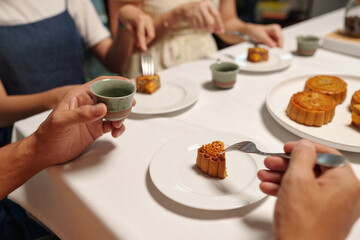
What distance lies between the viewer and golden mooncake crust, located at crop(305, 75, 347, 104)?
99 centimetres

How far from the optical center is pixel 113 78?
2.61ft

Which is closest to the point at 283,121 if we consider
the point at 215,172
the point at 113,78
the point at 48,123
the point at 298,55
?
the point at 215,172

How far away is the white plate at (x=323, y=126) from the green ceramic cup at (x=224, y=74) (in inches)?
6.6

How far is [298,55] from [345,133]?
28.8 inches

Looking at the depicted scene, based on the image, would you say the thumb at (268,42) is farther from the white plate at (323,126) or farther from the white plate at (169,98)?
the white plate at (169,98)

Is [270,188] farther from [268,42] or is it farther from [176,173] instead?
[268,42]

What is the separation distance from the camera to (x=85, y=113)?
0.65 meters

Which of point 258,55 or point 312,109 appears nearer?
point 312,109

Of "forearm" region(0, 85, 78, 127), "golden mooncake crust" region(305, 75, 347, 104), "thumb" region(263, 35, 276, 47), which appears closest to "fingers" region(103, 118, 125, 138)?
"forearm" region(0, 85, 78, 127)

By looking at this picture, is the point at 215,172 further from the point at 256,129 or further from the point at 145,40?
the point at 145,40

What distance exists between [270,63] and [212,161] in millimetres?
849

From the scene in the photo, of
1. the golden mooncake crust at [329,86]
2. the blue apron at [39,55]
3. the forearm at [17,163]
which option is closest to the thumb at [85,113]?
the forearm at [17,163]

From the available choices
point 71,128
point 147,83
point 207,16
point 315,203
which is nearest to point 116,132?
point 71,128

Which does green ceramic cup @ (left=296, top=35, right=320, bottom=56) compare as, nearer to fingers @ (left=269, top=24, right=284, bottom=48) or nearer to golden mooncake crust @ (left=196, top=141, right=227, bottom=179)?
fingers @ (left=269, top=24, right=284, bottom=48)
